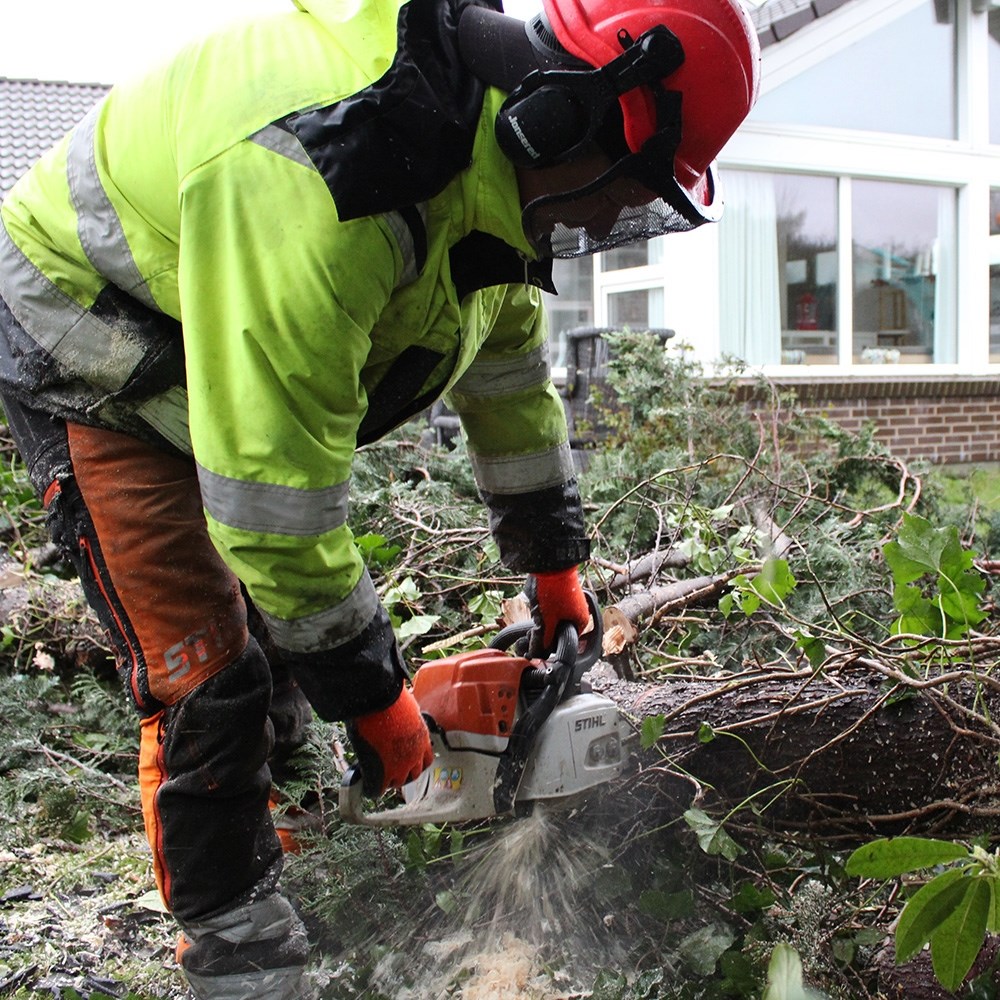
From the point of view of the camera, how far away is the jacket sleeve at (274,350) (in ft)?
5.09

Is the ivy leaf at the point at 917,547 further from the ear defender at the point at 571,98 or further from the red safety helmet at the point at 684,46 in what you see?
the ear defender at the point at 571,98

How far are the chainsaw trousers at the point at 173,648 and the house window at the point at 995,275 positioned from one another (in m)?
10.7

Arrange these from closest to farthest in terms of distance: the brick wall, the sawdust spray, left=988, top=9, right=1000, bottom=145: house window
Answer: the sawdust spray → the brick wall → left=988, top=9, right=1000, bottom=145: house window

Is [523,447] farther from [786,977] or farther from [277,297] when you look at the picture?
[786,977]

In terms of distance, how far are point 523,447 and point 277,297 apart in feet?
3.31

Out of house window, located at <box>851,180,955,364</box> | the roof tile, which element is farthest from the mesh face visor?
the roof tile

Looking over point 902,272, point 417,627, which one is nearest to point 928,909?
point 417,627

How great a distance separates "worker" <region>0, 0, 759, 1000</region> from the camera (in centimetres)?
158

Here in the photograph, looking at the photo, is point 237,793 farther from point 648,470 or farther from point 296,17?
point 648,470

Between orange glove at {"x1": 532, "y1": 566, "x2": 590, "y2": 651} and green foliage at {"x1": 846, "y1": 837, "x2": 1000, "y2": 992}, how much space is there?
1162 millimetres

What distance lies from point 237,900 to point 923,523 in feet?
5.31

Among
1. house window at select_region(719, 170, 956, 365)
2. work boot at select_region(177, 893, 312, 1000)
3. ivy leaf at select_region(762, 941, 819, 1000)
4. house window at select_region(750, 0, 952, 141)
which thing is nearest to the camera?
ivy leaf at select_region(762, 941, 819, 1000)

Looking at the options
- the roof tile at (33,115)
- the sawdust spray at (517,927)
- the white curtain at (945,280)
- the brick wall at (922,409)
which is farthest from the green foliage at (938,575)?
the roof tile at (33,115)

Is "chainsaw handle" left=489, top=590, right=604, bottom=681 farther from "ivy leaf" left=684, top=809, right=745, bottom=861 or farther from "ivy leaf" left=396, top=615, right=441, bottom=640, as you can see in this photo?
"ivy leaf" left=396, top=615, right=441, bottom=640
